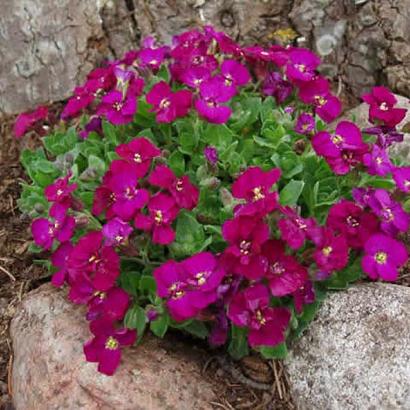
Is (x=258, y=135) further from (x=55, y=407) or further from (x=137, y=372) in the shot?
(x=55, y=407)

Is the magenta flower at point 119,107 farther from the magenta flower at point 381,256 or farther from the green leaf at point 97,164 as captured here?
the magenta flower at point 381,256

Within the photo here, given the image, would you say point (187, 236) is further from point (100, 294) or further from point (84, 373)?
point (84, 373)

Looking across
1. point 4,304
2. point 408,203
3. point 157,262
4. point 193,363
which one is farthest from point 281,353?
point 4,304

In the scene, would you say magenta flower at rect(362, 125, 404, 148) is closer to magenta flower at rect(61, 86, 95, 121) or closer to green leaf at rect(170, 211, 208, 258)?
green leaf at rect(170, 211, 208, 258)

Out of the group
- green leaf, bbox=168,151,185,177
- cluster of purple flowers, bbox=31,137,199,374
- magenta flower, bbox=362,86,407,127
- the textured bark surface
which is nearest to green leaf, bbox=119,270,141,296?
cluster of purple flowers, bbox=31,137,199,374

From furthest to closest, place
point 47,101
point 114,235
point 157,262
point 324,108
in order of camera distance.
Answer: point 47,101, point 324,108, point 157,262, point 114,235

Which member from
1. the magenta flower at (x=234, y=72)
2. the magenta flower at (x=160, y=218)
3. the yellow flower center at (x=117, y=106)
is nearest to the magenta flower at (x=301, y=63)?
the magenta flower at (x=234, y=72)
